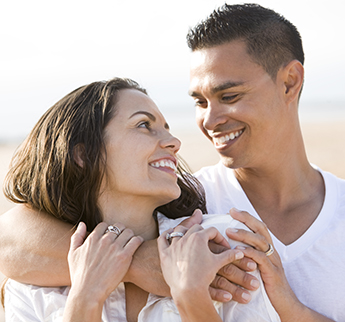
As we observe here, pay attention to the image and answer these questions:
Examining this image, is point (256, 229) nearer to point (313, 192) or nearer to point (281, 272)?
point (281, 272)

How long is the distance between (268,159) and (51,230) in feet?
4.59

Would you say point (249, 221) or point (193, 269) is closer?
point (193, 269)

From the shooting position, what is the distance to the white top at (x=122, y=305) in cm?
217

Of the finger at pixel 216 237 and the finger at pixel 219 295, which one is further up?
the finger at pixel 216 237

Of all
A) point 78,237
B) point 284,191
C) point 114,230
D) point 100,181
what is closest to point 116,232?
point 114,230

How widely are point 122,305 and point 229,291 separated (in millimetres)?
571

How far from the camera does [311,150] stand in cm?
1377

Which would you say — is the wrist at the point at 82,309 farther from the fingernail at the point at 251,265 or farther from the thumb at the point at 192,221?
the fingernail at the point at 251,265

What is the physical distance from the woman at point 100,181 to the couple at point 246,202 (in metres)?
0.02

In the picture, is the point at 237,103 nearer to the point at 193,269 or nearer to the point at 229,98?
the point at 229,98

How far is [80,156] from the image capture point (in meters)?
2.58

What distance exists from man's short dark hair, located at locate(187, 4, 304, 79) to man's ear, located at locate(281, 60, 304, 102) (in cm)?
5

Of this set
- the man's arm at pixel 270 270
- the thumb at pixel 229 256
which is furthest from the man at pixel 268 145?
the thumb at pixel 229 256

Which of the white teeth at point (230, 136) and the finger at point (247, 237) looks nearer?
the finger at point (247, 237)
